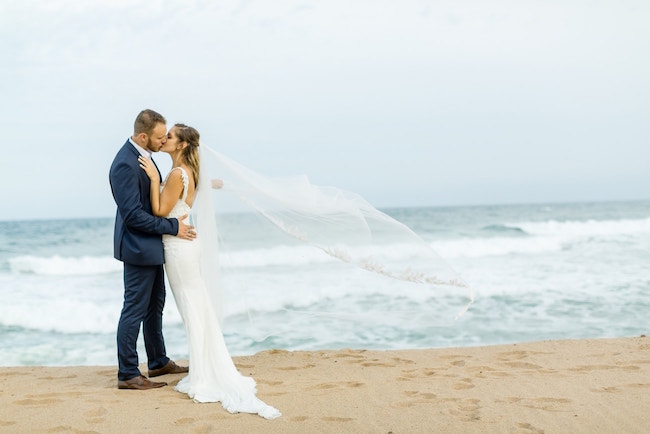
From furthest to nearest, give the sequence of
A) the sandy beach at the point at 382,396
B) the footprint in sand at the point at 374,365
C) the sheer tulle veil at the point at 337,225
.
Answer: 1. the footprint in sand at the point at 374,365
2. the sheer tulle veil at the point at 337,225
3. the sandy beach at the point at 382,396

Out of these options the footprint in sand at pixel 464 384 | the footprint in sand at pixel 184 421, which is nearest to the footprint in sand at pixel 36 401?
the footprint in sand at pixel 184 421

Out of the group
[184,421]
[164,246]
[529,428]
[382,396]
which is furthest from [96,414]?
[529,428]

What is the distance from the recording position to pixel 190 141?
4.63 meters

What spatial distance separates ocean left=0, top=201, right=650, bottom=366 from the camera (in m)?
5.44

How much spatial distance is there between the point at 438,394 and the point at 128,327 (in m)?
2.34

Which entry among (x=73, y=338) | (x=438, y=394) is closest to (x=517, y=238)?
(x=73, y=338)

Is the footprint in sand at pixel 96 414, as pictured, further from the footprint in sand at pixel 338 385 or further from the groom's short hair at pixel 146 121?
the groom's short hair at pixel 146 121

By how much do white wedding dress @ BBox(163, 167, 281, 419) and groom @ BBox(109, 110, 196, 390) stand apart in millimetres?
91

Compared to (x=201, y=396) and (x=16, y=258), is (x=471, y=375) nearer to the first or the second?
(x=201, y=396)

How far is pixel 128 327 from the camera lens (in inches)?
182

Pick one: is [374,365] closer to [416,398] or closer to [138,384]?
[416,398]

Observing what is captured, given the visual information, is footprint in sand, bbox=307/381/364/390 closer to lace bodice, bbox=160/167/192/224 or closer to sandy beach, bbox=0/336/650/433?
sandy beach, bbox=0/336/650/433

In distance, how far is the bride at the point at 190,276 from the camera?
4.51 metres

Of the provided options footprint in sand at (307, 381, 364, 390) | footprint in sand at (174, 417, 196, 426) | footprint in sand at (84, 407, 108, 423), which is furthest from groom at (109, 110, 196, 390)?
footprint in sand at (307, 381, 364, 390)
